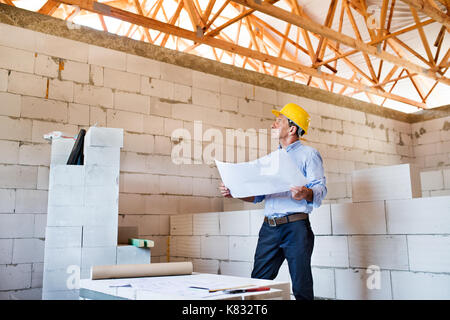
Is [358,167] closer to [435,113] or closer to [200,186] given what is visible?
[435,113]

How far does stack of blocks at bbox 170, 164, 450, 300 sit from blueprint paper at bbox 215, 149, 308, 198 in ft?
4.00

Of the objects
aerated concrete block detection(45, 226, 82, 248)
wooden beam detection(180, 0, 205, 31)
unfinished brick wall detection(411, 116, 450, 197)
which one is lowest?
aerated concrete block detection(45, 226, 82, 248)

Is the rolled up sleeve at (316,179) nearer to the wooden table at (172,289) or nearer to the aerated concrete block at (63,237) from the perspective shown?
the wooden table at (172,289)

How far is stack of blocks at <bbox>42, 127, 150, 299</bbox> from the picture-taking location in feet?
10.1

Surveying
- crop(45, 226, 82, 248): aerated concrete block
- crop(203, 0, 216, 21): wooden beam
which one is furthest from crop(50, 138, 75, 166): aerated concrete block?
crop(203, 0, 216, 21): wooden beam

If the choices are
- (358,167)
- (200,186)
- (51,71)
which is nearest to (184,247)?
(200,186)

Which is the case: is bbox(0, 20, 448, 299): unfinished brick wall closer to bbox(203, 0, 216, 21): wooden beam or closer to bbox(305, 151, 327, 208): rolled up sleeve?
bbox(203, 0, 216, 21): wooden beam

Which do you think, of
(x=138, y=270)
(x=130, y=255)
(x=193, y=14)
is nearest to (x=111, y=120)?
(x=193, y=14)

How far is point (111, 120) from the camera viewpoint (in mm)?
5055

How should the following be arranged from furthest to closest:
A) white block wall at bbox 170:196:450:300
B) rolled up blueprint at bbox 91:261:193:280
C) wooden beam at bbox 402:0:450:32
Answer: wooden beam at bbox 402:0:450:32 → white block wall at bbox 170:196:450:300 → rolled up blueprint at bbox 91:261:193:280

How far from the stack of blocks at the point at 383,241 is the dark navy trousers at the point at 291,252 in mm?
1078

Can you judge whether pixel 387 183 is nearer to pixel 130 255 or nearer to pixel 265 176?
pixel 265 176

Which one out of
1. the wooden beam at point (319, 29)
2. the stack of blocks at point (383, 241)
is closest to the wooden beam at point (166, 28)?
the wooden beam at point (319, 29)
